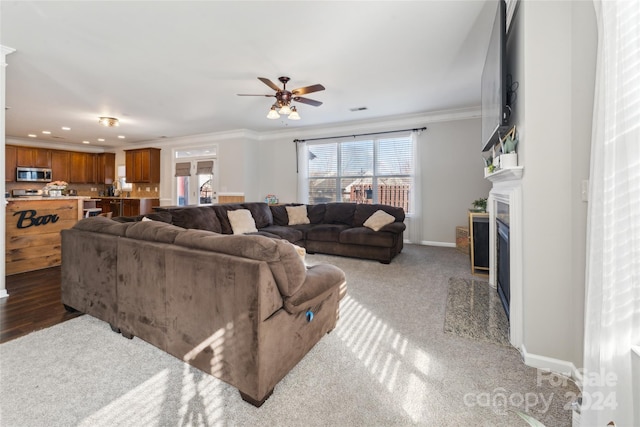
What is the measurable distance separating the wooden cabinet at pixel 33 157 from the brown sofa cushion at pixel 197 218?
22.6ft

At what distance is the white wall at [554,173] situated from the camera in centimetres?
163

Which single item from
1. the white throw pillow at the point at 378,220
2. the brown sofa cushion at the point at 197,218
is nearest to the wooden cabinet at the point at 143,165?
the brown sofa cushion at the point at 197,218

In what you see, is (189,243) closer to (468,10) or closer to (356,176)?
(468,10)

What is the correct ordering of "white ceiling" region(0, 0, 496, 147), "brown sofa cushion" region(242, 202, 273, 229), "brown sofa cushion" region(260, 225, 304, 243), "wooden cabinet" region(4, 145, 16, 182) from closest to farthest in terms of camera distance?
1. "white ceiling" region(0, 0, 496, 147)
2. "brown sofa cushion" region(260, 225, 304, 243)
3. "brown sofa cushion" region(242, 202, 273, 229)
4. "wooden cabinet" region(4, 145, 16, 182)

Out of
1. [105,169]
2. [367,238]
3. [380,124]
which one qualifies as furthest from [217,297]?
[105,169]

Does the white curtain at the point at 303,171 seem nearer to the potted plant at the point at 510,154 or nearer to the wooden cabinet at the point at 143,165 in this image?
the wooden cabinet at the point at 143,165

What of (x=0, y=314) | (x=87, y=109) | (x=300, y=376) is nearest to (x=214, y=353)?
(x=300, y=376)

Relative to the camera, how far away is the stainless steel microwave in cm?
731

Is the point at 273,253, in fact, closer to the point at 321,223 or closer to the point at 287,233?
the point at 287,233

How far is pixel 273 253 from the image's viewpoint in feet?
4.65

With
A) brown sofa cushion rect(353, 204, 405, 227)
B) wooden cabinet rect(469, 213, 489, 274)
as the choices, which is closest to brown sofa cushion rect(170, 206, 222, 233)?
brown sofa cushion rect(353, 204, 405, 227)

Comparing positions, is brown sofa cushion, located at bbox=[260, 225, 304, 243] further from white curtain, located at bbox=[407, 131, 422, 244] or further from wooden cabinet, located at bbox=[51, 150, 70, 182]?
wooden cabinet, located at bbox=[51, 150, 70, 182]

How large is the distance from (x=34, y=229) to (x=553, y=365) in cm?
587

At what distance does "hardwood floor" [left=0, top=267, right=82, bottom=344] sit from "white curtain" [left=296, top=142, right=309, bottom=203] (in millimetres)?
4596
